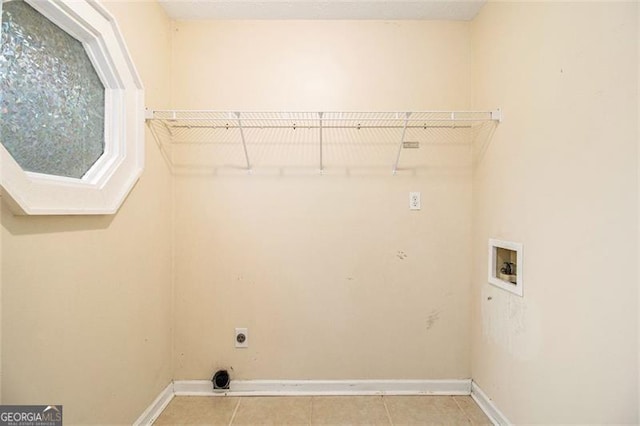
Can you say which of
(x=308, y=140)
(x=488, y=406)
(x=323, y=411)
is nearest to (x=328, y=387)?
(x=323, y=411)

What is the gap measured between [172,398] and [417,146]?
221 centimetres

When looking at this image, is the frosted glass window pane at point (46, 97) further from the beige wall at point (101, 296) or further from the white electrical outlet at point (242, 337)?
the white electrical outlet at point (242, 337)

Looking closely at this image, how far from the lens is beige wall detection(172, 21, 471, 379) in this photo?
1.85 m

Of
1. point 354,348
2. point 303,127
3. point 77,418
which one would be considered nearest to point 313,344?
point 354,348

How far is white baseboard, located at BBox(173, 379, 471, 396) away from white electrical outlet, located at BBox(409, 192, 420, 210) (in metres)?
1.11

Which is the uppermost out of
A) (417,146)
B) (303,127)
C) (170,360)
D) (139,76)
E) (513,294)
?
(139,76)

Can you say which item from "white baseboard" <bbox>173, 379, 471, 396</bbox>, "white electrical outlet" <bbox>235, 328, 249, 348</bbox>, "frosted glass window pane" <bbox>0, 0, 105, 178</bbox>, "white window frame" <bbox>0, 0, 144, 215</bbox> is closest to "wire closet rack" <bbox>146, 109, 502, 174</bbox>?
"white window frame" <bbox>0, 0, 144, 215</bbox>

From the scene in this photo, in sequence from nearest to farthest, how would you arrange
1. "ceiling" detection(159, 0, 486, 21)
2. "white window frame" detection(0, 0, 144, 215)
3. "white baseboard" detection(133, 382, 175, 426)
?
"white window frame" detection(0, 0, 144, 215)
"white baseboard" detection(133, 382, 175, 426)
"ceiling" detection(159, 0, 486, 21)

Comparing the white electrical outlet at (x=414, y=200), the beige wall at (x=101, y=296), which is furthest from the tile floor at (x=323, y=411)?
the white electrical outlet at (x=414, y=200)

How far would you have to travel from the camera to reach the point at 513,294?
1.46m

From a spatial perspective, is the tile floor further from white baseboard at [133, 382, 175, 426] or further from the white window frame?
the white window frame

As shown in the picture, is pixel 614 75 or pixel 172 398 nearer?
pixel 614 75

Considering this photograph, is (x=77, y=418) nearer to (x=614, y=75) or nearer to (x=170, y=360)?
(x=170, y=360)

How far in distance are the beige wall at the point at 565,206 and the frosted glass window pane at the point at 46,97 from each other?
1.98 m
